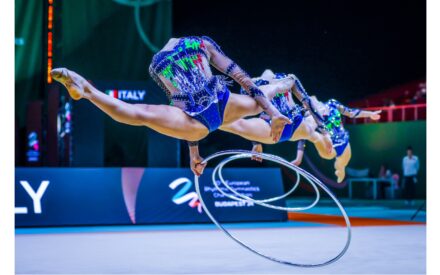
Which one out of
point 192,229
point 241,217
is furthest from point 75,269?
point 241,217

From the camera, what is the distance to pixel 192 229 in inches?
433

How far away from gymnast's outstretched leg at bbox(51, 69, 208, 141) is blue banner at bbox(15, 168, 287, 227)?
20.5ft

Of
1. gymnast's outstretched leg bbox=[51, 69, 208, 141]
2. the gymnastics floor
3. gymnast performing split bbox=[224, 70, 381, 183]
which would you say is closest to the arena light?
the gymnastics floor

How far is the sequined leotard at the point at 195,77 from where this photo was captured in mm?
5176

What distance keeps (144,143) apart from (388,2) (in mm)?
6895

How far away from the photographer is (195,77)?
5219 millimetres

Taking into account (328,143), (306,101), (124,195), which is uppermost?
Result: (306,101)

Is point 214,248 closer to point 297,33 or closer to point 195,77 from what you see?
point 195,77

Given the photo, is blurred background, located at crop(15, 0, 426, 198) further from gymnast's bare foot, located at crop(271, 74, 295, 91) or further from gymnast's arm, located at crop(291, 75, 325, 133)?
A: gymnast's bare foot, located at crop(271, 74, 295, 91)

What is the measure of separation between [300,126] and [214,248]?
258cm

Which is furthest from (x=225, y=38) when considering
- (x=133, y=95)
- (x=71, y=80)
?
(x=71, y=80)

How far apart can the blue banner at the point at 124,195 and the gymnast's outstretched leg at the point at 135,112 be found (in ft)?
20.5
